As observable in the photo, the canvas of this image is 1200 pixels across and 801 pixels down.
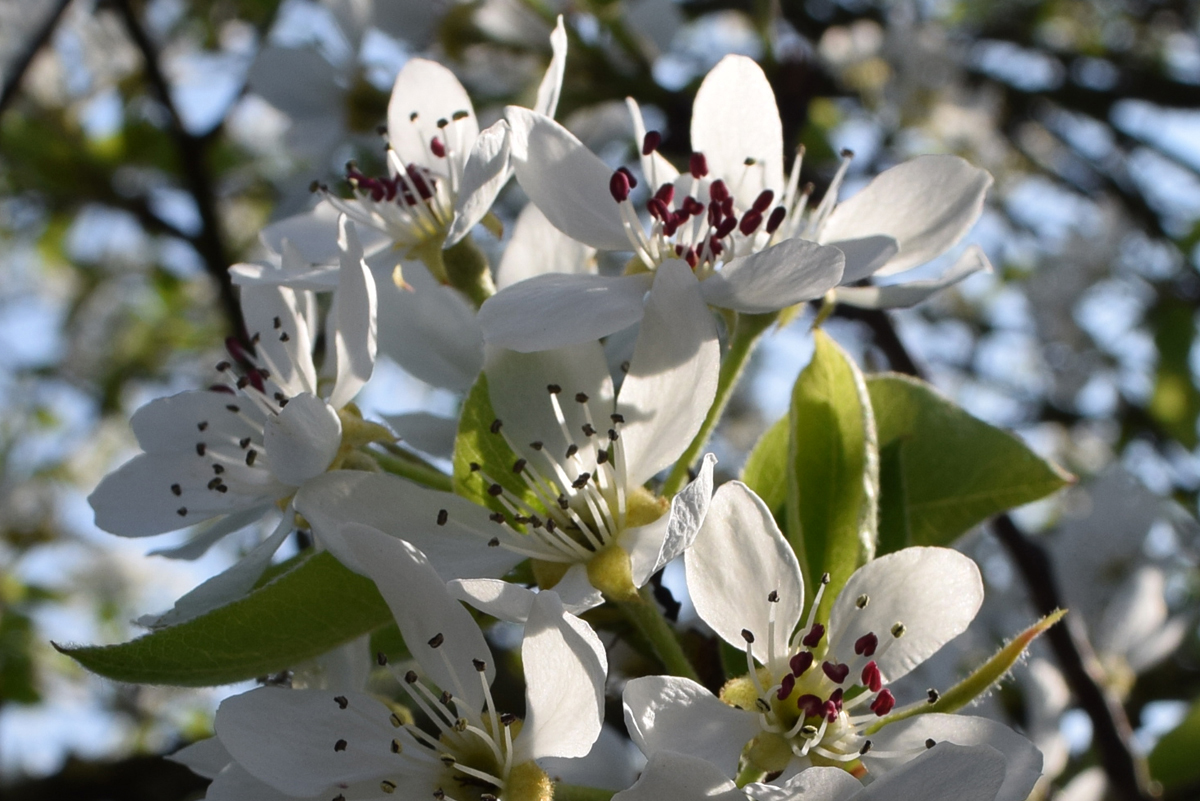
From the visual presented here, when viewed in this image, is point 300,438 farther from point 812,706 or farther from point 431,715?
point 812,706

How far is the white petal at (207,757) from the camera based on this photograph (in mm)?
1108

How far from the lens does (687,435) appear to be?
1081 millimetres

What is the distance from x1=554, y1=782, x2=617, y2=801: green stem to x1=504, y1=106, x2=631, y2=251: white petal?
1.77 ft

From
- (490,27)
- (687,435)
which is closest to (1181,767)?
(687,435)

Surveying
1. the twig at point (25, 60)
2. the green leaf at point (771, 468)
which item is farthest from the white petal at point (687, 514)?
the twig at point (25, 60)

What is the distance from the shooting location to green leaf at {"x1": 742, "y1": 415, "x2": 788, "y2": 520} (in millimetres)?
1228

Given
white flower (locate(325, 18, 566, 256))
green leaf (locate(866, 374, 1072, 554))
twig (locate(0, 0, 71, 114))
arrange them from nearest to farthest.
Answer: green leaf (locate(866, 374, 1072, 554)) → white flower (locate(325, 18, 566, 256)) → twig (locate(0, 0, 71, 114))

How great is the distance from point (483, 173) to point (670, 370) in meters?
0.26

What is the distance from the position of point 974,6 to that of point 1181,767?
155 inches

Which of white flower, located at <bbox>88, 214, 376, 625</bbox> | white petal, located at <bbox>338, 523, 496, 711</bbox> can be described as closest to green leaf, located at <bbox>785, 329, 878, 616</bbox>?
white petal, located at <bbox>338, 523, 496, 711</bbox>

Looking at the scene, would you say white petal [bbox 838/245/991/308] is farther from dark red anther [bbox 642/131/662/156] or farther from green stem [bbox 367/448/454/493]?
green stem [bbox 367/448/454/493]

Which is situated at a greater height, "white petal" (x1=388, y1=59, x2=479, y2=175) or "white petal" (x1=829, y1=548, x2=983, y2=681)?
"white petal" (x1=388, y1=59, x2=479, y2=175)

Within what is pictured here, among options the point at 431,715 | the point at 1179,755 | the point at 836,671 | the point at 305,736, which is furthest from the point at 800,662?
the point at 1179,755

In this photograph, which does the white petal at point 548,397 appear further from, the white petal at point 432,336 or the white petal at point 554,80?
the white petal at point 554,80
